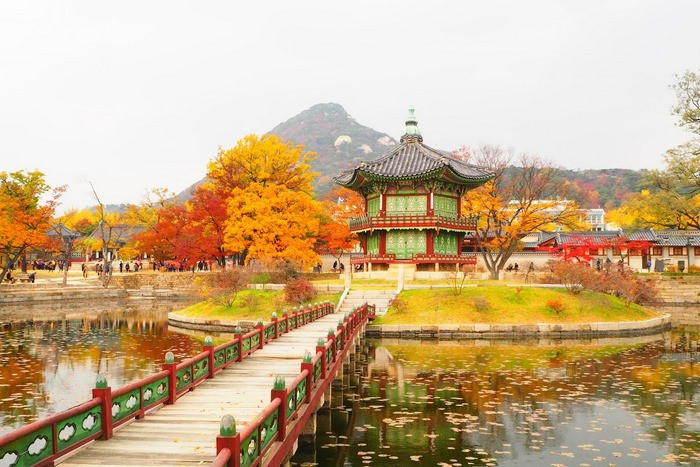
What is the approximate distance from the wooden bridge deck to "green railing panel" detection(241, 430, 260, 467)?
81 centimetres

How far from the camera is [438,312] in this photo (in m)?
32.4

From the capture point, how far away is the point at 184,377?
1188cm

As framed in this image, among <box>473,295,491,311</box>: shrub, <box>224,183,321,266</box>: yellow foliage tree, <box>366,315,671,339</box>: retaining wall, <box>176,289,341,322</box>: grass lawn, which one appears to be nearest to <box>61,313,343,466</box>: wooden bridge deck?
<box>366,315,671,339</box>: retaining wall

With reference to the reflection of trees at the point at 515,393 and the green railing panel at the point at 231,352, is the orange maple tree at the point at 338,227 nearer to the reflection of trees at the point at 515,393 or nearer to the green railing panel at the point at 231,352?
the reflection of trees at the point at 515,393

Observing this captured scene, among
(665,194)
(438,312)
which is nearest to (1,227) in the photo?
(438,312)

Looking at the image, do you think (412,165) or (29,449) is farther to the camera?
(412,165)

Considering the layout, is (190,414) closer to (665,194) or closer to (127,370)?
(127,370)

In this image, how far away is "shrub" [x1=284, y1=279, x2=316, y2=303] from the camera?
35.8m

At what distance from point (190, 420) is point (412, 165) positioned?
3762 centimetres

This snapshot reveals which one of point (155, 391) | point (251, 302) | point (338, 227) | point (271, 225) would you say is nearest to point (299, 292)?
point (251, 302)

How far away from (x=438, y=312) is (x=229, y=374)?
65.7 feet

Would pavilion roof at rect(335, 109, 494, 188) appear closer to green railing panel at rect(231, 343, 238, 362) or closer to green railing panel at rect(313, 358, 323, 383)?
green railing panel at rect(231, 343, 238, 362)

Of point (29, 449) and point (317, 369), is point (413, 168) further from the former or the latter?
point (29, 449)

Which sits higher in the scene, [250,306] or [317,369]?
[317,369]
